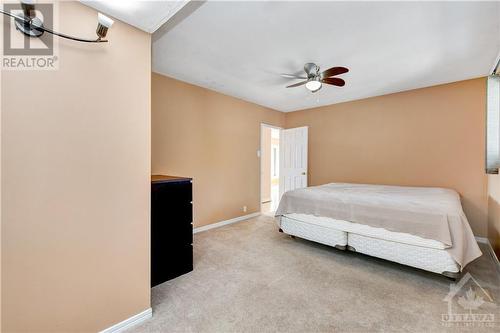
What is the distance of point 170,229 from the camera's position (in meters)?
2.36

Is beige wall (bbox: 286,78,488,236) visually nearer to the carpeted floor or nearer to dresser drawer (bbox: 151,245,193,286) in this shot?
the carpeted floor

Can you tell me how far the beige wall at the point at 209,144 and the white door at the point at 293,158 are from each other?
842mm

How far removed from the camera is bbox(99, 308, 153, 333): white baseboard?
5.24 ft

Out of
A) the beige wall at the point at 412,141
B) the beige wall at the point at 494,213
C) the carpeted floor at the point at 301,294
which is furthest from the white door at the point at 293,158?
the beige wall at the point at 494,213

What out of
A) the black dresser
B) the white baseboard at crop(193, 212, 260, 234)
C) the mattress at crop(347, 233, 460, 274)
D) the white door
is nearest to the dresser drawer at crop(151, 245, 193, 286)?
the black dresser

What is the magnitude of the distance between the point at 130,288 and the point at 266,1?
2.59 metres

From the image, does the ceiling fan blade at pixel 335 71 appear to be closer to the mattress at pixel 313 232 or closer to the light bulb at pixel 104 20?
the mattress at pixel 313 232

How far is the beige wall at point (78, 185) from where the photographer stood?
124 centimetres

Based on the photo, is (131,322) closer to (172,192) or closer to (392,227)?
(172,192)

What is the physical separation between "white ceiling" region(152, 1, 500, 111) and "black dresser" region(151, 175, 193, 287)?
150cm

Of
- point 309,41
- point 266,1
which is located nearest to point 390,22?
point 309,41

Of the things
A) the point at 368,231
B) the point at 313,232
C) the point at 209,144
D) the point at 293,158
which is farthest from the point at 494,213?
the point at 209,144

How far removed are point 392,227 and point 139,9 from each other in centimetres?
313

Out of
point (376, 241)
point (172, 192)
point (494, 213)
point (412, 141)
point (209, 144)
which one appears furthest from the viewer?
point (209, 144)
